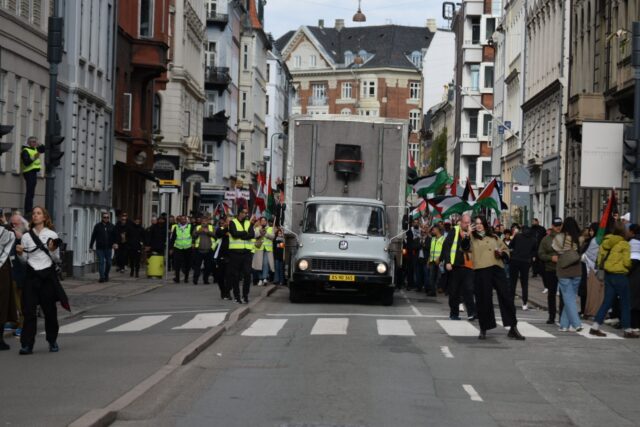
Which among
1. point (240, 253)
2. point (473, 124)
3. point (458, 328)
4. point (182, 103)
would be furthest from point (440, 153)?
point (458, 328)

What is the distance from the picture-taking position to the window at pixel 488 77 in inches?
4189

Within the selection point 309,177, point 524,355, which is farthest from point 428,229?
point 524,355

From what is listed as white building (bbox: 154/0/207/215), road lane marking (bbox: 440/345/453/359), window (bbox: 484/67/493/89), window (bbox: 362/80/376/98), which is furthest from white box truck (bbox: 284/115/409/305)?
window (bbox: 362/80/376/98)

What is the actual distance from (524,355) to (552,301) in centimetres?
612

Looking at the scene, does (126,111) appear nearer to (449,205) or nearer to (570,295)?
(449,205)

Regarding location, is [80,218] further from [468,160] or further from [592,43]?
[468,160]

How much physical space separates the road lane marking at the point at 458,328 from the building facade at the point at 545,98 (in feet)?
102

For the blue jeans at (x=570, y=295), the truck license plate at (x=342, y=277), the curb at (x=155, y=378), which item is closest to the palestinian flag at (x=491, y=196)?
the truck license plate at (x=342, y=277)

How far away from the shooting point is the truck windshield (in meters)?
29.5

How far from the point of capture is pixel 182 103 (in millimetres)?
69312

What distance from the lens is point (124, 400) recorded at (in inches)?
491

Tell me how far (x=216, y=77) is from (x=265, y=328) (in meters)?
65.6

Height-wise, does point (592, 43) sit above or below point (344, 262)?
above

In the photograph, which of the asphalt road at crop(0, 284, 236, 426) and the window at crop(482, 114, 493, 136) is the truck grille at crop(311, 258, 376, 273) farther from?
the window at crop(482, 114, 493, 136)
